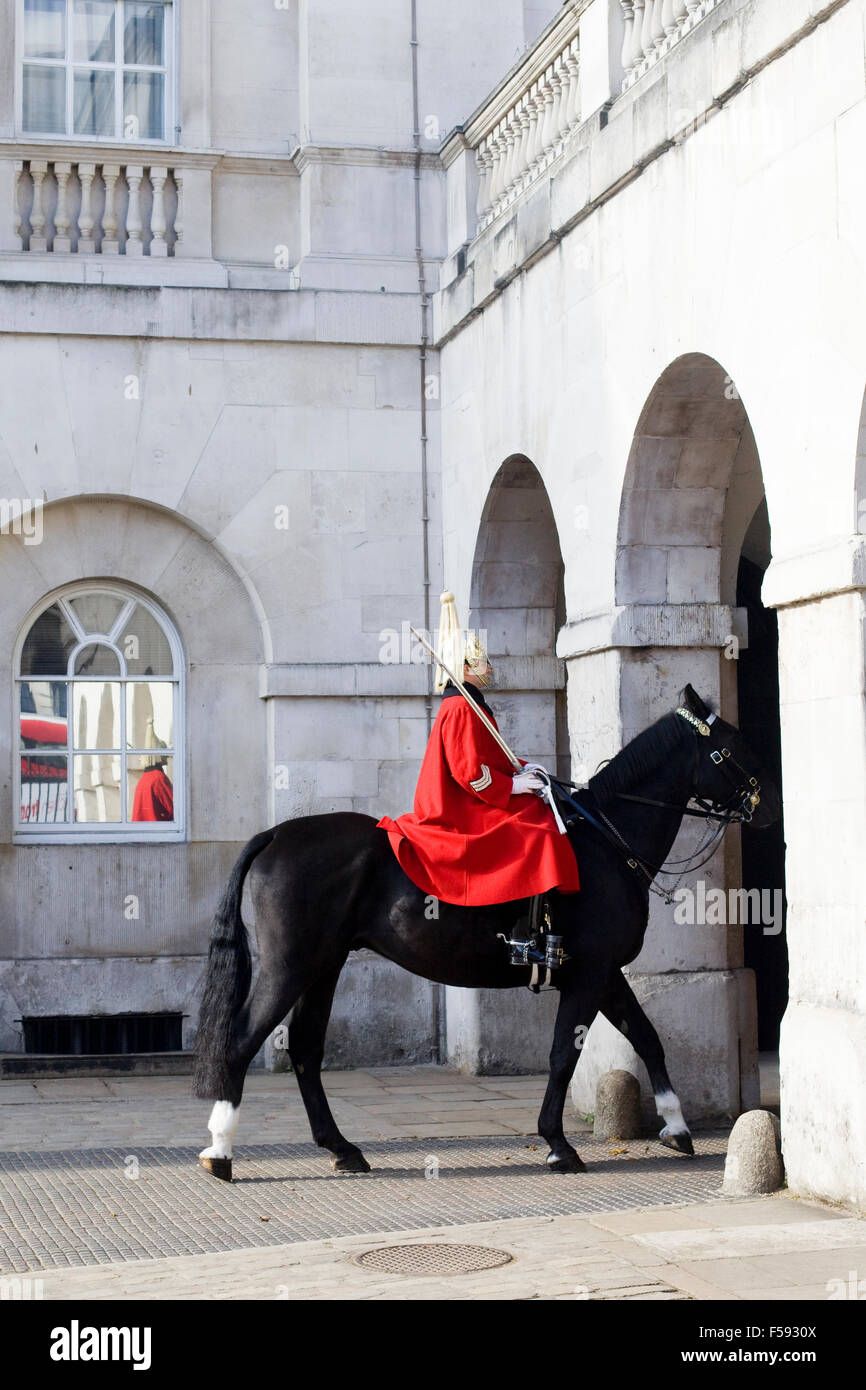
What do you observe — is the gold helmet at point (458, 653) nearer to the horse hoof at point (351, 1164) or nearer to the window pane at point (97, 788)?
the horse hoof at point (351, 1164)

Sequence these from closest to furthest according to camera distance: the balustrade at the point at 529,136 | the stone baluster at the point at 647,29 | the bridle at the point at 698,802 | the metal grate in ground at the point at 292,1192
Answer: the metal grate in ground at the point at 292,1192
the bridle at the point at 698,802
the stone baluster at the point at 647,29
the balustrade at the point at 529,136

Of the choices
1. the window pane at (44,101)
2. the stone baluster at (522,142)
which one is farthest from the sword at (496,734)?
the window pane at (44,101)

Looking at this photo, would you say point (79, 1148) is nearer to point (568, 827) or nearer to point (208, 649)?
point (568, 827)

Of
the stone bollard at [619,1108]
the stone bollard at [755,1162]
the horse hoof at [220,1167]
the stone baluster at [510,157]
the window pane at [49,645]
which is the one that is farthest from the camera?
the window pane at [49,645]

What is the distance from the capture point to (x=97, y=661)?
39.4 feet

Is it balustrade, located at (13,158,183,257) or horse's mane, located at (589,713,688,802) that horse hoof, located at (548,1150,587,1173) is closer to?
horse's mane, located at (589,713,688,802)

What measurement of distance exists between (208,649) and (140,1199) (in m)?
5.19

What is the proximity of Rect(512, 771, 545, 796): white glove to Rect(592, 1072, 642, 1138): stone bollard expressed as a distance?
66.5 inches

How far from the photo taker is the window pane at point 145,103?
477 inches

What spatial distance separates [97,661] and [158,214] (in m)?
3.05

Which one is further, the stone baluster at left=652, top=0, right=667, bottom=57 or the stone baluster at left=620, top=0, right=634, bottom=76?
the stone baluster at left=620, top=0, right=634, bottom=76

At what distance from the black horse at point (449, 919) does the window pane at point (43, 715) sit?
13.5ft

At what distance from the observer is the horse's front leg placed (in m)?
8.00

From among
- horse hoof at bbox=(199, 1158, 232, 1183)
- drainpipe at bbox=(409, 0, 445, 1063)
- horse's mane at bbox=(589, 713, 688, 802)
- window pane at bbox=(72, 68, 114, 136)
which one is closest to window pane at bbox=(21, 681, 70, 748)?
drainpipe at bbox=(409, 0, 445, 1063)
